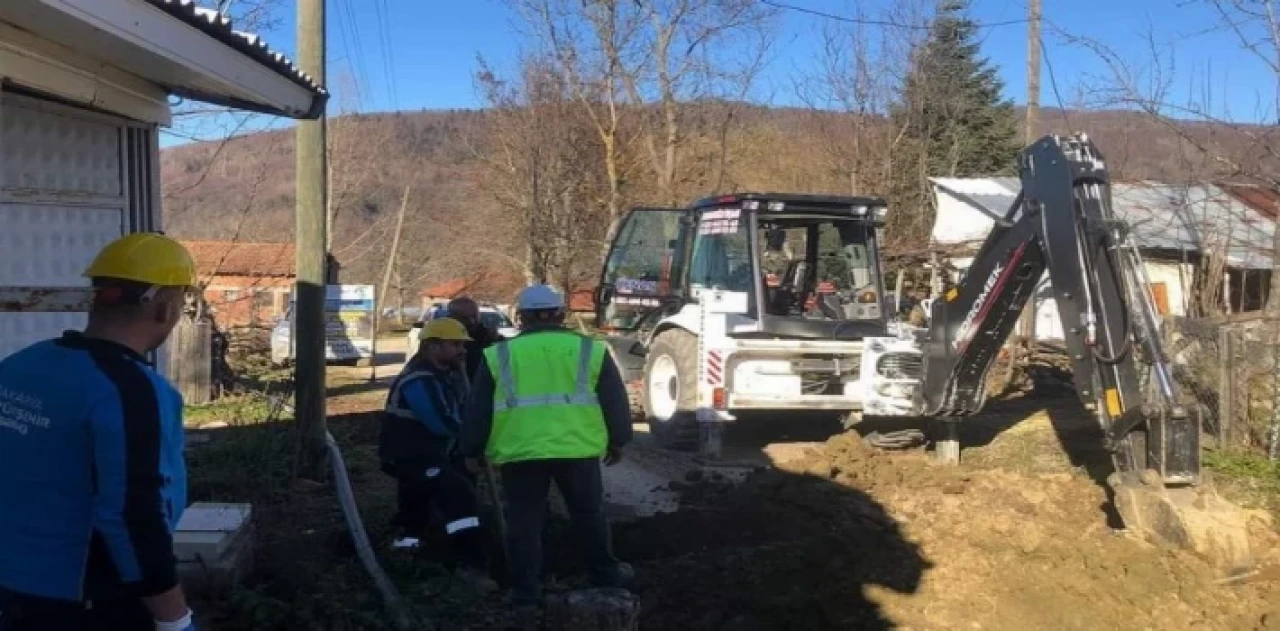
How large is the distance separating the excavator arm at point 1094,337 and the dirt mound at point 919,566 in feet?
1.03

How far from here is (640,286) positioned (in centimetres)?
1309

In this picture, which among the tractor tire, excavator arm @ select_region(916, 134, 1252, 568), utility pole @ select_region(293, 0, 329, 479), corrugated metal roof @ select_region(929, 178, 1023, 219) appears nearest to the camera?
excavator arm @ select_region(916, 134, 1252, 568)

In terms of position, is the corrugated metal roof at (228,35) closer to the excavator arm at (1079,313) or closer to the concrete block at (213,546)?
the concrete block at (213,546)

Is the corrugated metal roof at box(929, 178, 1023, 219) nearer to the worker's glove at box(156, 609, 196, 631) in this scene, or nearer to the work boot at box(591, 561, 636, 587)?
the work boot at box(591, 561, 636, 587)

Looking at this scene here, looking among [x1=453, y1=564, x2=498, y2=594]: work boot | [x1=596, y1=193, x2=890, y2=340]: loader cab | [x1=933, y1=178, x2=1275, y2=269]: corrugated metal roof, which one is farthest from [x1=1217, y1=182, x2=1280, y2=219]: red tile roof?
[x1=453, y1=564, x2=498, y2=594]: work boot

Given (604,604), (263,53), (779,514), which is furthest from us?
(779,514)

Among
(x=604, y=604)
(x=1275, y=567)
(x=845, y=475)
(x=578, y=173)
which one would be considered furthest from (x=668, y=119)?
(x=604, y=604)

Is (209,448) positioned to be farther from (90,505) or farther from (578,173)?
(578,173)

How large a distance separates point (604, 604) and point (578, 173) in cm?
2594

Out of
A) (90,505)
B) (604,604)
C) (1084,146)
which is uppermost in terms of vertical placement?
(1084,146)

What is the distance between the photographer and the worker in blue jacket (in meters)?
2.54

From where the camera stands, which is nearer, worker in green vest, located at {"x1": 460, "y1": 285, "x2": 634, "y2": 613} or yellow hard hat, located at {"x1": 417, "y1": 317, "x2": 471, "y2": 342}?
worker in green vest, located at {"x1": 460, "y1": 285, "x2": 634, "y2": 613}

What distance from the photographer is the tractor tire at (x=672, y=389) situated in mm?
11453

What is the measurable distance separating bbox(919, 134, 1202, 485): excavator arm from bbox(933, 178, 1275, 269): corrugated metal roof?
58 cm
